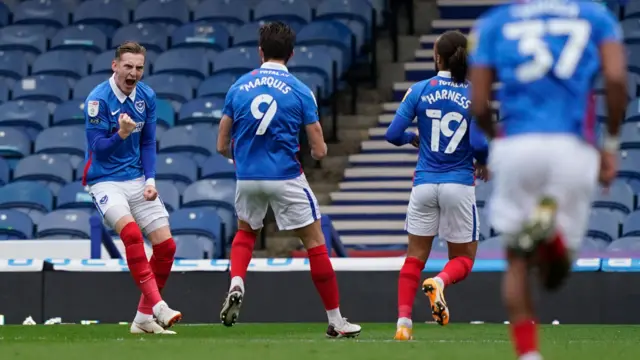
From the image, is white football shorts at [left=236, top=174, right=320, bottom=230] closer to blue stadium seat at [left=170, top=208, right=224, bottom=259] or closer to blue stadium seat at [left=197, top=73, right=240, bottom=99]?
blue stadium seat at [left=170, top=208, right=224, bottom=259]

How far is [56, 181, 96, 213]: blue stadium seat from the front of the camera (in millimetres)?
16375

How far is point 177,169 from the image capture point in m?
16.5

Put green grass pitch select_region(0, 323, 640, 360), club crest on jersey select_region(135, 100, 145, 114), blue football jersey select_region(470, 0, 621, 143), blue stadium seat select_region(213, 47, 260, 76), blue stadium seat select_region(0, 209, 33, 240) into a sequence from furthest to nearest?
blue stadium seat select_region(213, 47, 260, 76)
blue stadium seat select_region(0, 209, 33, 240)
club crest on jersey select_region(135, 100, 145, 114)
green grass pitch select_region(0, 323, 640, 360)
blue football jersey select_region(470, 0, 621, 143)

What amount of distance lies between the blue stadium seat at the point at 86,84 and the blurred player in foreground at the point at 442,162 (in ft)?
31.2

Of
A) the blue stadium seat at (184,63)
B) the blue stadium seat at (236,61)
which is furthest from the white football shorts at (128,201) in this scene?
the blue stadium seat at (184,63)

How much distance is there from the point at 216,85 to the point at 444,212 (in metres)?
8.79

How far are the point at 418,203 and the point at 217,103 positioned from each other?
27.0ft

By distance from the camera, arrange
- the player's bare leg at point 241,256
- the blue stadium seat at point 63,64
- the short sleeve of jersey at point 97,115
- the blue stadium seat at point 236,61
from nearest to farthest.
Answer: the player's bare leg at point 241,256 < the short sleeve of jersey at point 97,115 < the blue stadium seat at point 236,61 < the blue stadium seat at point 63,64

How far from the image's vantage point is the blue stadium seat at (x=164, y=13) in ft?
66.1

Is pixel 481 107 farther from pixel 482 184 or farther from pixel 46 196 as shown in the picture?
pixel 46 196

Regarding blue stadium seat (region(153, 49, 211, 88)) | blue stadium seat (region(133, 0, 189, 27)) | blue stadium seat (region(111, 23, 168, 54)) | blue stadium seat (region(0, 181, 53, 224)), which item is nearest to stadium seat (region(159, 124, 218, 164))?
blue stadium seat (region(0, 181, 53, 224))

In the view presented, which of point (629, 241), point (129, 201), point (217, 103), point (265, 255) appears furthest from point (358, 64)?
Answer: point (129, 201)

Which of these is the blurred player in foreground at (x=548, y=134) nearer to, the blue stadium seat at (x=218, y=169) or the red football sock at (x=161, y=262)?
the red football sock at (x=161, y=262)

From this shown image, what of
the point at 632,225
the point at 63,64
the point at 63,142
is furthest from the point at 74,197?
the point at 632,225
